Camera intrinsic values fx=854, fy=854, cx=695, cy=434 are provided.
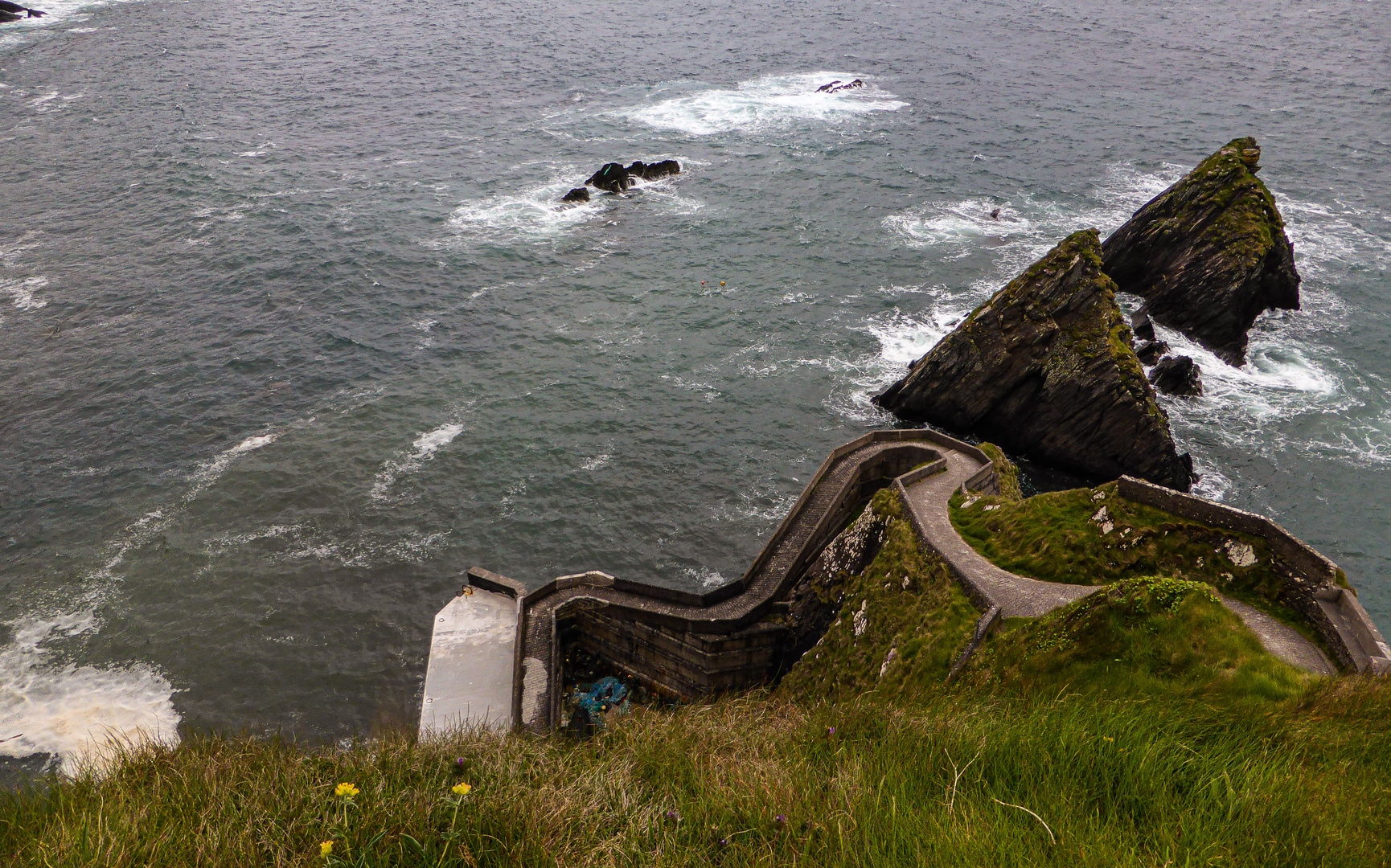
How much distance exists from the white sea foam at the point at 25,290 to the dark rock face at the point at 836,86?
7209cm

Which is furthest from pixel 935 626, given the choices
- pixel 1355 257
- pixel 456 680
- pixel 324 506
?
pixel 1355 257

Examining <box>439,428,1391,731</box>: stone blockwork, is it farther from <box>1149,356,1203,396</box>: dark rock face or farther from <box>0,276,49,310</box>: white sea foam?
<box>0,276,49,310</box>: white sea foam

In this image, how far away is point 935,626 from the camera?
21234mm

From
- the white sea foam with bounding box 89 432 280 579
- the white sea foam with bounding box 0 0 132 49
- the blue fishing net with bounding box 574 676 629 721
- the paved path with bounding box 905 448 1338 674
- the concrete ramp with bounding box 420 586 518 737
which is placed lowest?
the white sea foam with bounding box 89 432 280 579

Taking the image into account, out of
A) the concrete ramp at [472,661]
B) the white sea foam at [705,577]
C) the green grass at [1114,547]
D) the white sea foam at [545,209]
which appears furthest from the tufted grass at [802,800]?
the white sea foam at [545,209]

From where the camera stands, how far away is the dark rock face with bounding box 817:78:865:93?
3627 inches

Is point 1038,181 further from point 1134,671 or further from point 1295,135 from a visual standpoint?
point 1134,671

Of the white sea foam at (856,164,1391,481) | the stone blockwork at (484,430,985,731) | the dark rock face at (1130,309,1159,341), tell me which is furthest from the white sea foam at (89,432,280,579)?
the dark rock face at (1130,309,1159,341)

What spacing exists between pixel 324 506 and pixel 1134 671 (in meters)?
33.1

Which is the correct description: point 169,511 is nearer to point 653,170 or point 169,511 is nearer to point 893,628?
point 893,628

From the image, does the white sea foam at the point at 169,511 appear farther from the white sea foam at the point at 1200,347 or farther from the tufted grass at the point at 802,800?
the white sea foam at the point at 1200,347

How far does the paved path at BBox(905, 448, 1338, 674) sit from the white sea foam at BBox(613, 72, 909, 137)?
61613mm

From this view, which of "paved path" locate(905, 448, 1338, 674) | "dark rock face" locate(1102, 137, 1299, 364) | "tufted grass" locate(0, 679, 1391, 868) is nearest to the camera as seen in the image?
"tufted grass" locate(0, 679, 1391, 868)

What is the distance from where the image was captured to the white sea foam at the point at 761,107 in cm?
8344
